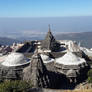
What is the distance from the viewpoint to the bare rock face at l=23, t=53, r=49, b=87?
95.1ft

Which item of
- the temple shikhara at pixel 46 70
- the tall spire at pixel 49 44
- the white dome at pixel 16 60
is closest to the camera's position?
the temple shikhara at pixel 46 70

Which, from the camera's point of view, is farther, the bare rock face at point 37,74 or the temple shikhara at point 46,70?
the temple shikhara at point 46,70

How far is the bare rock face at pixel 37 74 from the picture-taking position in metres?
29.0

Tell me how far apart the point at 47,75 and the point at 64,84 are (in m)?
5.56

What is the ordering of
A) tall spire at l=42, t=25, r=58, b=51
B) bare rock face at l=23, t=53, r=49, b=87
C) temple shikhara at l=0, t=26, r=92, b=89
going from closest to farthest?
bare rock face at l=23, t=53, r=49, b=87
temple shikhara at l=0, t=26, r=92, b=89
tall spire at l=42, t=25, r=58, b=51

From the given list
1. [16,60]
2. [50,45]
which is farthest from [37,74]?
[50,45]

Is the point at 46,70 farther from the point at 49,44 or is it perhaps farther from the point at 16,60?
the point at 49,44

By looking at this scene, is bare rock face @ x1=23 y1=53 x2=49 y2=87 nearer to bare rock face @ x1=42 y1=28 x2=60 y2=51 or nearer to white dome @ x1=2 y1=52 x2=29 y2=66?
white dome @ x1=2 y1=52 x2=29 y2=66

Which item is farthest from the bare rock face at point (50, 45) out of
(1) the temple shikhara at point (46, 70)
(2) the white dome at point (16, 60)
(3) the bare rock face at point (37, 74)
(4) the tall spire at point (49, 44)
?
(3) the bare rock face at point (37, 74)

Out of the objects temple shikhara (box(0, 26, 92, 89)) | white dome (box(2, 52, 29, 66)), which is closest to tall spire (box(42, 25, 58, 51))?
temple shikhara (box(0, 26, 92, 89))

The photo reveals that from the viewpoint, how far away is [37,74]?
2944 cm

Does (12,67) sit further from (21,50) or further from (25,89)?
(21,50)

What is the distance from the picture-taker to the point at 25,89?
23.2 metres

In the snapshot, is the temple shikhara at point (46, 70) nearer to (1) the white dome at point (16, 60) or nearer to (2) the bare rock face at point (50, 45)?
(1) the white dome at point (16, 60)
